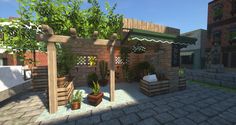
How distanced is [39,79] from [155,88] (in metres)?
6.52

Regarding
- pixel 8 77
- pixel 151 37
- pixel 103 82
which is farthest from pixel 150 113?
pixel 8 77

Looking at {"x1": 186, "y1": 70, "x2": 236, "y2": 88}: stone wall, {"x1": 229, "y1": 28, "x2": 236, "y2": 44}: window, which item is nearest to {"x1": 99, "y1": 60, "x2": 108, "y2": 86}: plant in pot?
{"x1": 186, "y1": 70, "x2": 236, "y2": 88}: stone wall

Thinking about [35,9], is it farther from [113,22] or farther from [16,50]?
[113,22]

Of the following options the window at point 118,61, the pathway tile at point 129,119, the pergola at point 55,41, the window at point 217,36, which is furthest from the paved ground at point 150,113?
the window at point 217,36

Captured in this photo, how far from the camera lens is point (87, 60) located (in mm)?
8297

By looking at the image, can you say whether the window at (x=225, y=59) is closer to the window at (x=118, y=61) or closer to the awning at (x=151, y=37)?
the awning at (x=151, y=37)

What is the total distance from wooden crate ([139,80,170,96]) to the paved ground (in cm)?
54

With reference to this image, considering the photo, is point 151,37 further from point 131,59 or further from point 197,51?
point 197,51

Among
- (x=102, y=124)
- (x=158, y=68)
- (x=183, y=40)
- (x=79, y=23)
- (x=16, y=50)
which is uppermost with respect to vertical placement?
(x=79, y=23)

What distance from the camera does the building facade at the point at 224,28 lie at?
14.3 m

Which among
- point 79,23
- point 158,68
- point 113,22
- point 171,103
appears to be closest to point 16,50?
point 79,23

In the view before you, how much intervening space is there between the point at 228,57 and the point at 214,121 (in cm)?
1555

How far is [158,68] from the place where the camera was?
732 centimetres

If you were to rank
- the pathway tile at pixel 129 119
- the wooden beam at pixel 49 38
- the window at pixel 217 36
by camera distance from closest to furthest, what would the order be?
the pathway tile at pixel 129 119 → the wooden beam at pixel 49 38 → the window at pixel 217 36
